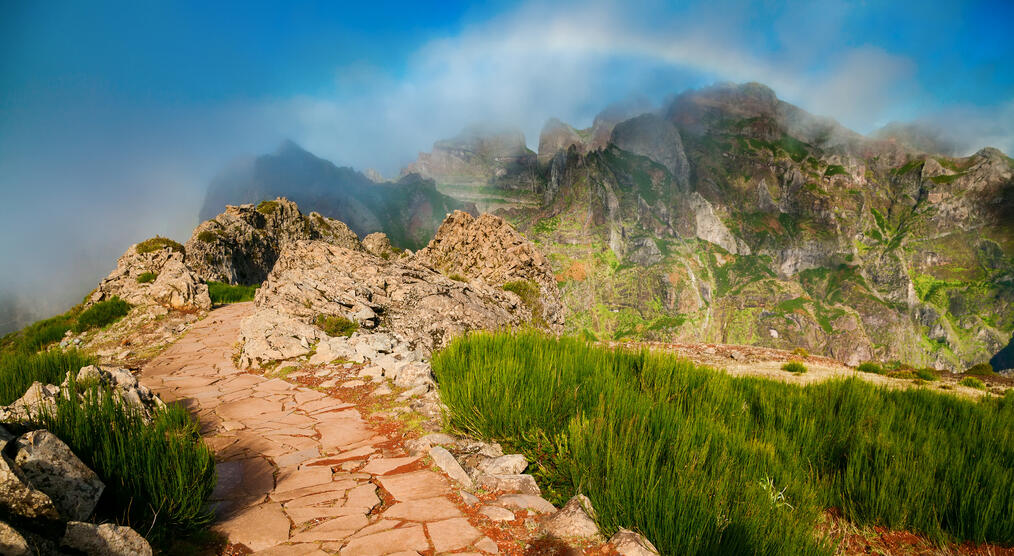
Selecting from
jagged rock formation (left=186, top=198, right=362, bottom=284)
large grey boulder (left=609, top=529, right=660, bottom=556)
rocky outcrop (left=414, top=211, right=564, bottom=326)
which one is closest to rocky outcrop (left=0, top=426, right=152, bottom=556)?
large grey boulder (left=609, top=529, right=660, bottom=556)

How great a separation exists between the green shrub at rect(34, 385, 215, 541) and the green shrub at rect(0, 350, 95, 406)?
113 inches

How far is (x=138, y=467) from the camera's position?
2750 mm

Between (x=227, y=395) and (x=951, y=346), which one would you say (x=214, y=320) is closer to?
(x=227, y=395)

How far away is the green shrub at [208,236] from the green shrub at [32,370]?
79.2 feet

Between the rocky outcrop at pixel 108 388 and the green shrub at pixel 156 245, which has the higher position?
the green shrub at pixel 156 245

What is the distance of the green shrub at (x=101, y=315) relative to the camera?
12.4 meters

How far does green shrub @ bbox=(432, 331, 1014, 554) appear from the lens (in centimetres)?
285

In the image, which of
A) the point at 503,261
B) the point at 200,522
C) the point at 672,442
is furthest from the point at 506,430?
the point at 503,261

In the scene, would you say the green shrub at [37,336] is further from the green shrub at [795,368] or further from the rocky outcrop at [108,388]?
the green shrub at [795,368]

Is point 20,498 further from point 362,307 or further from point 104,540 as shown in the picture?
point 362,307

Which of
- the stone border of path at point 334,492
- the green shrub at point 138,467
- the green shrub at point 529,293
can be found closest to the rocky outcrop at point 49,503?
the green shrub at point 138,467

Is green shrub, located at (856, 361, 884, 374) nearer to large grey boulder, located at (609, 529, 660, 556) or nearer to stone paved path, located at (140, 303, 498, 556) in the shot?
large grey boulder, located at (609, 529, 660, 556)

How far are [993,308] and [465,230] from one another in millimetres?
272392

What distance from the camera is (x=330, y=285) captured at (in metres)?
11.5
